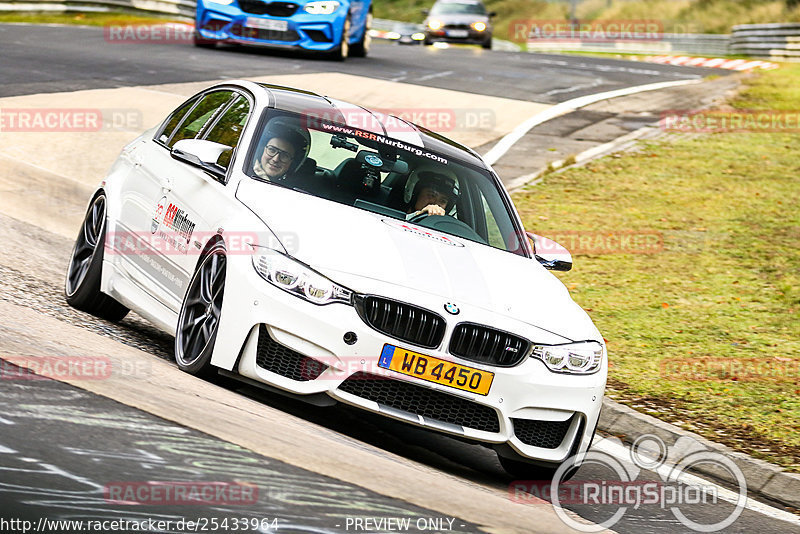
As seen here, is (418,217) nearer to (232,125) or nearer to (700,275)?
(232,125)

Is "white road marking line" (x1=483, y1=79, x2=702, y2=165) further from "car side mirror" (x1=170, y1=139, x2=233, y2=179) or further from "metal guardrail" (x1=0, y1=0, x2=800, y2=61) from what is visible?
"metal guardrail" (x1=0, y1=0, x2=800, y2=61)

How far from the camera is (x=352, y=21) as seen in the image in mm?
23719

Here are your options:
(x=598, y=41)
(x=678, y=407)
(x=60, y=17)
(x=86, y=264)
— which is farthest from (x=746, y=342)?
(x=598, y=41)

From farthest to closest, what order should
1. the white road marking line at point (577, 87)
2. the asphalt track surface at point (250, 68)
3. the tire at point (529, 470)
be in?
1. the white road marking line at point (577, 87)
2. the asphalt track surface at point (250, 68)
3. the tire at point (529, 470)

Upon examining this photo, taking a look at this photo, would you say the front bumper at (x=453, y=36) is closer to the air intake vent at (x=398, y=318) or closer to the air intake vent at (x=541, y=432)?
the air intake vent at (x=541, y=432)

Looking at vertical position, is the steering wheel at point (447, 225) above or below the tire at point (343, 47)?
above

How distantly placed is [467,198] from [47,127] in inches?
309

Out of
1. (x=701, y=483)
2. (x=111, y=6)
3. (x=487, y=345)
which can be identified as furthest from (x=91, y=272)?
(x=111, y=6)

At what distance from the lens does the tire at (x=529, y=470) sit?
20.9ft

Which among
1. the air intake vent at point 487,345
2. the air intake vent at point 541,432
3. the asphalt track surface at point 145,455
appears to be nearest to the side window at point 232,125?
the asphalt track surface at point 145,455

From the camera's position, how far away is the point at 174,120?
8.12 meters

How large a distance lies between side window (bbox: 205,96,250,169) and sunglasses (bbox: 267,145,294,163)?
0.22 metres

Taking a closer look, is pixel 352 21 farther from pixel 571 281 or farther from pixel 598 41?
pixel 598 41

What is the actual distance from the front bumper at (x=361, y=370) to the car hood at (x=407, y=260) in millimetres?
163
